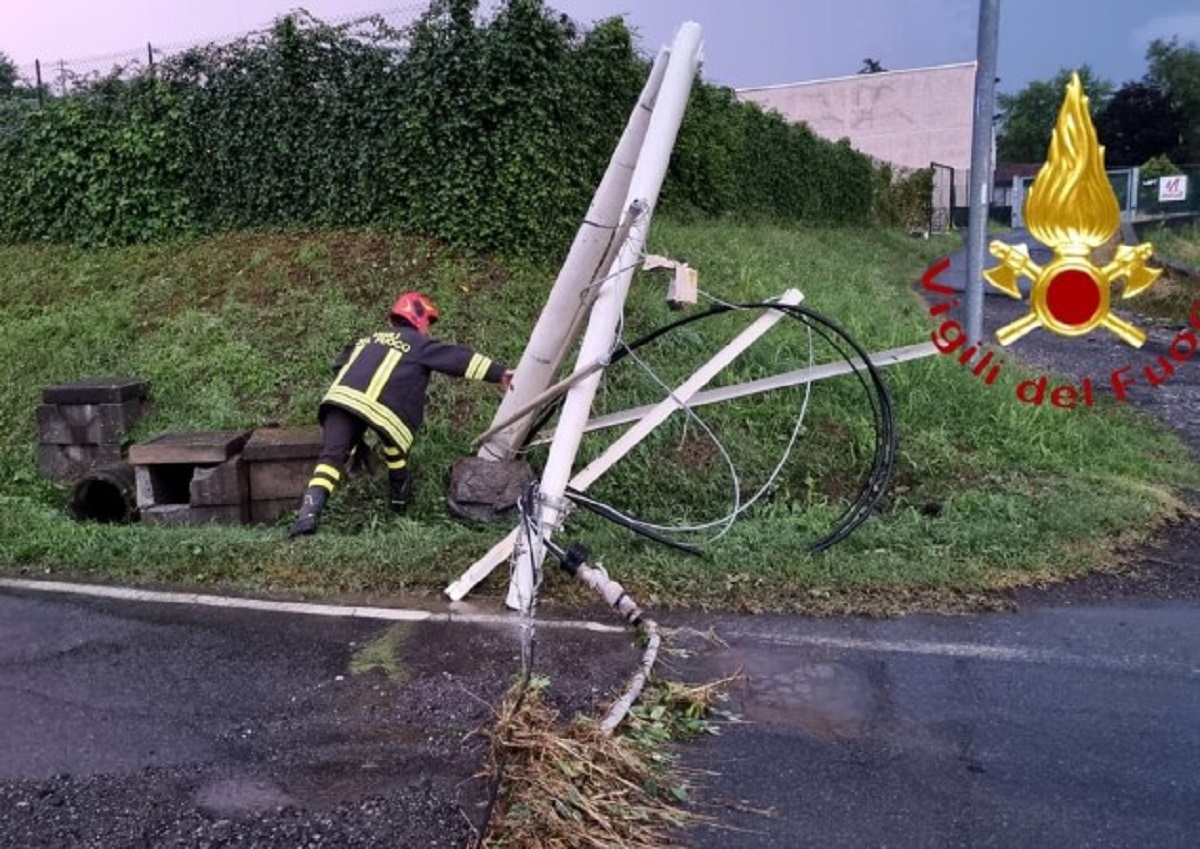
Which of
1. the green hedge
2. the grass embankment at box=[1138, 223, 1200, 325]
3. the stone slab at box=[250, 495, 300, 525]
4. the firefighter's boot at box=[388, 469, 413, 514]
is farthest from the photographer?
the grass embankment at box=[1138, 223, 1200, 325]

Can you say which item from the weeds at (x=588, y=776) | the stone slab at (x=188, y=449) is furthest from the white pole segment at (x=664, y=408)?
the stone slab at (x=188, y=449)

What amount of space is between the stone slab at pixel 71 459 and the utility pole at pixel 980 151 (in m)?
6.69

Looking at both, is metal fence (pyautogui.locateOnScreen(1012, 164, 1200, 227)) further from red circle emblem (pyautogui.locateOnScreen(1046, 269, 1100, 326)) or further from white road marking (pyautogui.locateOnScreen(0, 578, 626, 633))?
white road marking (pyautogui.locateOnScreen(0, 578, 626, 633))

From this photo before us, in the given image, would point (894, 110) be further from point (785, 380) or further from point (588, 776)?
point (588, 776)

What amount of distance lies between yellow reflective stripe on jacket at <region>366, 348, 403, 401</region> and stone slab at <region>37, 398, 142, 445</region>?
286cm

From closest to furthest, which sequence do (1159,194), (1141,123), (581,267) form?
(581,267) → (1159,194) → (1141,123)

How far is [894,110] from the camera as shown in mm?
43844

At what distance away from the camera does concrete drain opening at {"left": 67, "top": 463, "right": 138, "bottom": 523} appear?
730 centimetres

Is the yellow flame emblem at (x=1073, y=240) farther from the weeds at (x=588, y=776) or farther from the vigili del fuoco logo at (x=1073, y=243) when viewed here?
the weeds at (x=588, y=776)

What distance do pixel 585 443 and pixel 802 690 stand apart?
3.40m

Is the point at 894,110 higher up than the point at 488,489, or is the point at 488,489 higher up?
the point at 894,110

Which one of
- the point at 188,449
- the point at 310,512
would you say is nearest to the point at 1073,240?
the point at 310,512

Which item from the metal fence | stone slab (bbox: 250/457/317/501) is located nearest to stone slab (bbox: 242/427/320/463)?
stone slab (bbox: 250/457/317/501)

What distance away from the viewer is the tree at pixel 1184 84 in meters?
45.2
